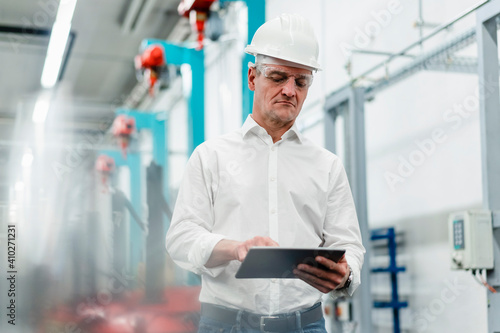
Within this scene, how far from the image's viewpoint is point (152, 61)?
4.41 meters

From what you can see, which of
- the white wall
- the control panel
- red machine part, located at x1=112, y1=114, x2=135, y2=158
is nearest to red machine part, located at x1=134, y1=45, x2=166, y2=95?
red machine part, located at x1=112, y1=114, x2=135, y2=158

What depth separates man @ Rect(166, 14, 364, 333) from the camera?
4.90 ft

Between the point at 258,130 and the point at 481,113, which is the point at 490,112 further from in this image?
the point at 258,130

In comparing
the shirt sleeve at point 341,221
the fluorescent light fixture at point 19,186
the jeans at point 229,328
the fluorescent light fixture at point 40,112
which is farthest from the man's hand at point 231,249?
the fluorescent light fixture at point 40,112

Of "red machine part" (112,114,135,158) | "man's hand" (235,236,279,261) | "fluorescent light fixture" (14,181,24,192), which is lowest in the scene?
"man's hand" (235,236,279,261)

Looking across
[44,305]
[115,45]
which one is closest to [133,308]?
[44,305]

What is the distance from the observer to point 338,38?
186 inches

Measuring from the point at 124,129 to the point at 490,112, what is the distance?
340 centimetres

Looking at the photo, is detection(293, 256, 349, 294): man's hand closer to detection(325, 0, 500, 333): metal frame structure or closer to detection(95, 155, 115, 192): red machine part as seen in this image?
detection(325, 0, 500, 333): metal frame structure

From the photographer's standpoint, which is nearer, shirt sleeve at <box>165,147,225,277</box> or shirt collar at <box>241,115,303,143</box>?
shirt sleeve at <box>165,147,225,277</box>

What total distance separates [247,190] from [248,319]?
32 centimetres

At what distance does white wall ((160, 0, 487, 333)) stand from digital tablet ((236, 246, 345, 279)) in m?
2.16

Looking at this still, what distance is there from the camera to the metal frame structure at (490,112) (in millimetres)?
2482

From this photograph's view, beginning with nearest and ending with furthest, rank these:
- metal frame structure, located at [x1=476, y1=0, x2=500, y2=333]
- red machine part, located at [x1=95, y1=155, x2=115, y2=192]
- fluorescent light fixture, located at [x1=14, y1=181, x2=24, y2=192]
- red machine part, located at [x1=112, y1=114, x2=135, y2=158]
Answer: metal frame structure, located at [x1=476, y1=0, x2=500, y2=333] < fluorescent light fixture, located at [x1=14, y1=181, x2=24, y2=192] < red machine part, located at [x1=95, y1=155, x2=115, y2=192] < red machine part, located at [x1=112, y1=114, x2=135, y2=158]
